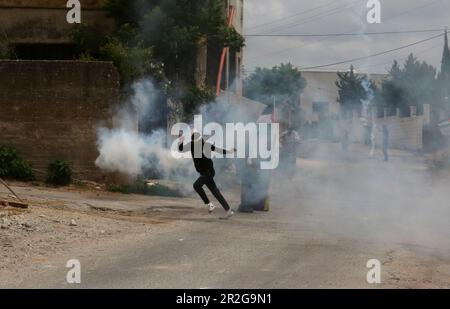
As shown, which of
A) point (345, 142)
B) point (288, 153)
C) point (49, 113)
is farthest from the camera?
point (345, 142)

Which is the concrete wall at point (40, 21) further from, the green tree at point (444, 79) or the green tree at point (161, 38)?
the green tree at point (444, 79)

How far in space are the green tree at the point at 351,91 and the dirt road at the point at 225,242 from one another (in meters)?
7.05

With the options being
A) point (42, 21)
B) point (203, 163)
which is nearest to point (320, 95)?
point (42, 21)

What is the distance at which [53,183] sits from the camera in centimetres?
1850

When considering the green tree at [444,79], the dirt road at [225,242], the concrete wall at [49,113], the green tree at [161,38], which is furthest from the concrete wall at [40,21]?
the green tree at [444,79]

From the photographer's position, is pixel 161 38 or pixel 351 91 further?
pixel 351 91

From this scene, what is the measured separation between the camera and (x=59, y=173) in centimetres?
1844

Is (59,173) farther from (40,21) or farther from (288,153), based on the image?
(288,153)

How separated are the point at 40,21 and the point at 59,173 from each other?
20.1 ft

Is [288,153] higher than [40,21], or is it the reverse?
[40,21]

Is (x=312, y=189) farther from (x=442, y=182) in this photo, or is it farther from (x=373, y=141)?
(x=373, y=141)

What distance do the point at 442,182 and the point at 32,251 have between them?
15052 mm

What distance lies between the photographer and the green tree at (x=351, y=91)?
85.0ft

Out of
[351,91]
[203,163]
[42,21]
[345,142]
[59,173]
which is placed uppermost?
[42,21]
